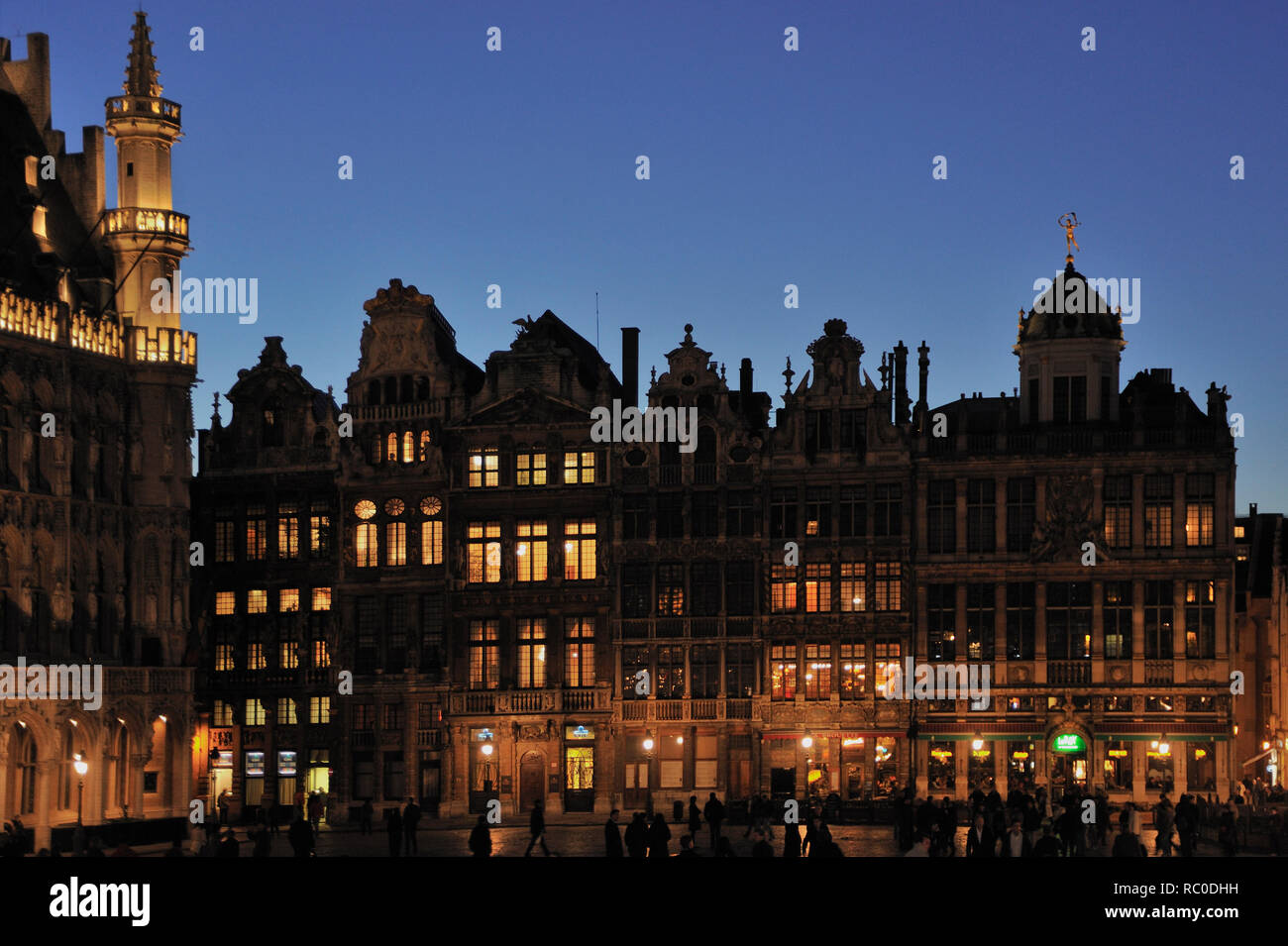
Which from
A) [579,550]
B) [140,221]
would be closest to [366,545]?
[579,550]

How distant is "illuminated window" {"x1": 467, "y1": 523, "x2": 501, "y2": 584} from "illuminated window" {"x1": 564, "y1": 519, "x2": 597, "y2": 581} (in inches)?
89.9

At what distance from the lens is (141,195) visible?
74.4m

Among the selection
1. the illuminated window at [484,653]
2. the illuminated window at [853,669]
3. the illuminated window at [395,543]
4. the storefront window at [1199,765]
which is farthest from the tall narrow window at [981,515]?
the illuminated window at [395,543]

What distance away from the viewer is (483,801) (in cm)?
7825

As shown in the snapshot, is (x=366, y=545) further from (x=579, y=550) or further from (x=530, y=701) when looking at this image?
Result: (x=530, y=701)

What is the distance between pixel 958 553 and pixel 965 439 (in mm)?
3630

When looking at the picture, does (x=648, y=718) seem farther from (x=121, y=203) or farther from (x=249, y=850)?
(x=121, y=203)

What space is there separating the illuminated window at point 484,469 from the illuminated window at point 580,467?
2.28 m

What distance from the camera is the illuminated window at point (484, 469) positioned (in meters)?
79.9

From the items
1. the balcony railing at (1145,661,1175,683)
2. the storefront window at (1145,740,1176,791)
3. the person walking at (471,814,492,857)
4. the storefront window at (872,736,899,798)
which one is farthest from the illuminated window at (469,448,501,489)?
the person walking at (471,814,492,857)

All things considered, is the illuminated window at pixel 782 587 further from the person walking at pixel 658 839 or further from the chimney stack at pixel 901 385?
Result: the person walking at pixel 658 839

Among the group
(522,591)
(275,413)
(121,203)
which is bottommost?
(522,591)
